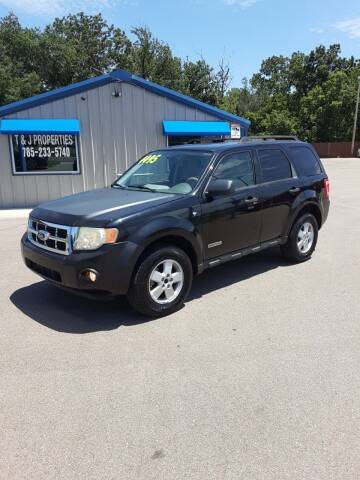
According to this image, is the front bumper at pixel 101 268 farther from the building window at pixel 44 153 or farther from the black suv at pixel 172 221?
the building window at pixel 44 153

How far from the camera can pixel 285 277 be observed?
18.9 feet

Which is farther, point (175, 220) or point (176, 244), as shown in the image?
point (176, 244)

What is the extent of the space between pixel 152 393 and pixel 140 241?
154cm

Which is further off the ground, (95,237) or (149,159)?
(149,159)

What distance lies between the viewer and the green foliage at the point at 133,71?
39.8 meters

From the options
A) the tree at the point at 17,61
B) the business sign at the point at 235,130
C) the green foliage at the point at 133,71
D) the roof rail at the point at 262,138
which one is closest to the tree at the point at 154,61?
the green foliage at the point at 133,71

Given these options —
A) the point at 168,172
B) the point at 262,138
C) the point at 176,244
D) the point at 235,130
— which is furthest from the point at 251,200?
the point at 235,130

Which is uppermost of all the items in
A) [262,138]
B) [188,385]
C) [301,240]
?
[262,138]

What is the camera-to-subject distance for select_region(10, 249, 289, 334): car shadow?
4.34 metres

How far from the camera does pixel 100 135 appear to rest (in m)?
13.4

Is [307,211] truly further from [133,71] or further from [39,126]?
[133,71]

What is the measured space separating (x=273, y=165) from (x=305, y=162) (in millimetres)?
858

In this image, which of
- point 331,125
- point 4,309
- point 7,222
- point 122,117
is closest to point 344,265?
point 4,309

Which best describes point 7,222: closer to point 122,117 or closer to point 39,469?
point 122,117
